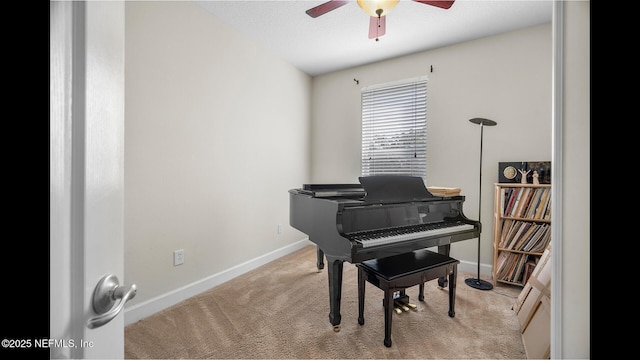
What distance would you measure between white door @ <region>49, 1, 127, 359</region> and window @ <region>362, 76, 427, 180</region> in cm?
315

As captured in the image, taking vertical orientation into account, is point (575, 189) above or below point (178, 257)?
above

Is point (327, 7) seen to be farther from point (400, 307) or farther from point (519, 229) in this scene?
point (519, 229)

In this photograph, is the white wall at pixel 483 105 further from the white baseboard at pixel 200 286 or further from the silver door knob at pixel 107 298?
the silver door knob at pixel 107 298

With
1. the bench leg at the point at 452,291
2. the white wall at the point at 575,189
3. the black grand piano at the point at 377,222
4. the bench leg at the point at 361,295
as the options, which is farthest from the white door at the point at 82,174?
the bench leg at the point at 452,291

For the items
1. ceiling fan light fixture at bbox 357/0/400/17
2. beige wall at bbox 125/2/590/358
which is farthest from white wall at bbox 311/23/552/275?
ceiling fan light fixture at bbox 357/0/400/17

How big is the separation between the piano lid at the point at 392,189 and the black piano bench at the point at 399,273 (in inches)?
17.5

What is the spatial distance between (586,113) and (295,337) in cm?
185

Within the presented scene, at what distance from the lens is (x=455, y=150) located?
2.96 meters

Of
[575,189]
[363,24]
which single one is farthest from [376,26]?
[575,189]

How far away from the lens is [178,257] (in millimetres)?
2215

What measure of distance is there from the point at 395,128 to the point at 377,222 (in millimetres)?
1854

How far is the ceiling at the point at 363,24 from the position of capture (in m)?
2.29

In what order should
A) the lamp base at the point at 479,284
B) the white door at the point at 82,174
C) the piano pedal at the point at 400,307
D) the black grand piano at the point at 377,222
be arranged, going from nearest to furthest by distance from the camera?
the white door at the point at 82,174, the black grand piano at the point at 377,222, the piano pedal at the point at 400,307, the lamp base at the point at 479,284
